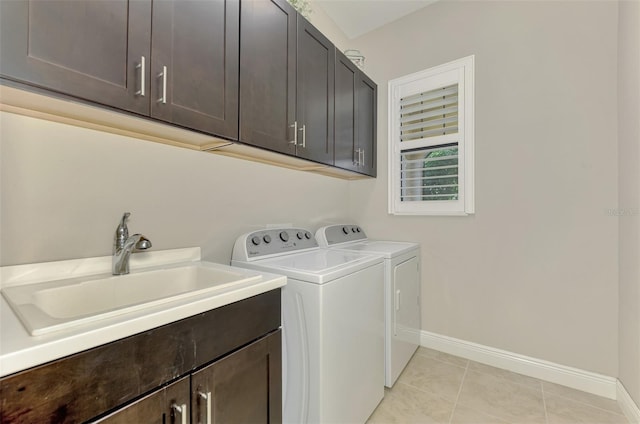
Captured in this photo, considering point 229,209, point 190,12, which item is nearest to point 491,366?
point 229,209

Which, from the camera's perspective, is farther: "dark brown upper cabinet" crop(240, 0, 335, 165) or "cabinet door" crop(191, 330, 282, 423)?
"dark brown upper cabinet" crop(240, 0, 335, 165)

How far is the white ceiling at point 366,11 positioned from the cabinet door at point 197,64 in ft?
5.00

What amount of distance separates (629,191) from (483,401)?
1.48 m

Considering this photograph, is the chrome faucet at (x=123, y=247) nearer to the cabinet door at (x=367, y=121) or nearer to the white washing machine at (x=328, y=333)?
the white washing machine at (x=328, y=333)

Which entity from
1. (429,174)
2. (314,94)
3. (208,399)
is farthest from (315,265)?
(429,174)

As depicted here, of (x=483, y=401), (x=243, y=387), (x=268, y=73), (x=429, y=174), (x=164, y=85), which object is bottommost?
(x=483, y=401)

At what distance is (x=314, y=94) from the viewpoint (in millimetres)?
1768

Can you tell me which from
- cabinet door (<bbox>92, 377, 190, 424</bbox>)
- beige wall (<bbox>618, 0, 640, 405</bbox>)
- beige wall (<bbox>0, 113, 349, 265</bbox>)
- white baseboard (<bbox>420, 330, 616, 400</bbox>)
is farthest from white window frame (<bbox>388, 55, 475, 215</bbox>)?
cabinet door (<bbox>92, 377, 190, 424</bbox>)

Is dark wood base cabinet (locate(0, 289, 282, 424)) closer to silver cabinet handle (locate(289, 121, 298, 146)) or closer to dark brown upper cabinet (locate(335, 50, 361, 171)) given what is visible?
silver cabinet handle (locate(289, 121, 298, 146))

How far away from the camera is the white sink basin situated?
0.67m

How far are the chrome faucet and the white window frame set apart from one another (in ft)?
6.58

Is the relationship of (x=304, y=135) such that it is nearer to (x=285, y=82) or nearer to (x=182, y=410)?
(x=285, y=82)

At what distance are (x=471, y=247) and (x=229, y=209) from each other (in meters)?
1.85

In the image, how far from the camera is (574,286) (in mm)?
1817
